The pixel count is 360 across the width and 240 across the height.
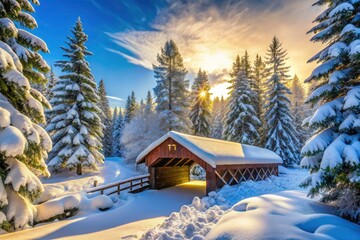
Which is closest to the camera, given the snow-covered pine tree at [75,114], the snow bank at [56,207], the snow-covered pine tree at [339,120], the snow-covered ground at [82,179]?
the snow-covered pine tree at [339,120]

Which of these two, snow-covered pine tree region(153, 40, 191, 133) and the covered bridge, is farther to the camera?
snow-covered pine tree region(153, 40, 191, 133)

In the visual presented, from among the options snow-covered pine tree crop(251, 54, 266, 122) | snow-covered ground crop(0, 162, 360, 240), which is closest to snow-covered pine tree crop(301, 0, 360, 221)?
snow-covered ground crop(0, 162, 360, 240)

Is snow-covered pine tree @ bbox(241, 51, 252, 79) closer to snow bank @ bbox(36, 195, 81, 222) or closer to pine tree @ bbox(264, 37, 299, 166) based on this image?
pine tree @ bbox(264, 37, 299, 166)

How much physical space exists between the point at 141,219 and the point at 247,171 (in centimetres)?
1000

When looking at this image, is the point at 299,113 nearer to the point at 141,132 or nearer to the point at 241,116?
the point at 241,116

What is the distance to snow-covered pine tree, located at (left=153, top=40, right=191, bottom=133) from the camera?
86.2 feet

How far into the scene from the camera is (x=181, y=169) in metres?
20.3

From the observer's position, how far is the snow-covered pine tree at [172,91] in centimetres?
2628

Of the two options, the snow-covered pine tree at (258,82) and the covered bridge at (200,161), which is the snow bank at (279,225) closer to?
the covered bridge at (200,161)

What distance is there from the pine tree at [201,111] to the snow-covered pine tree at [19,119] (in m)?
22.6

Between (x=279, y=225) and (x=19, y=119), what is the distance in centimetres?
875

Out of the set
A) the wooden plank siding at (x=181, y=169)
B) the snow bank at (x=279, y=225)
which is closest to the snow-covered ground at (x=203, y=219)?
the snow bank at (x=279, y=225)

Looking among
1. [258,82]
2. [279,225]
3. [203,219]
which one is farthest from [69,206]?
[258,82]

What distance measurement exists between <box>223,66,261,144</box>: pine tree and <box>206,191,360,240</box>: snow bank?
72.1 ft
